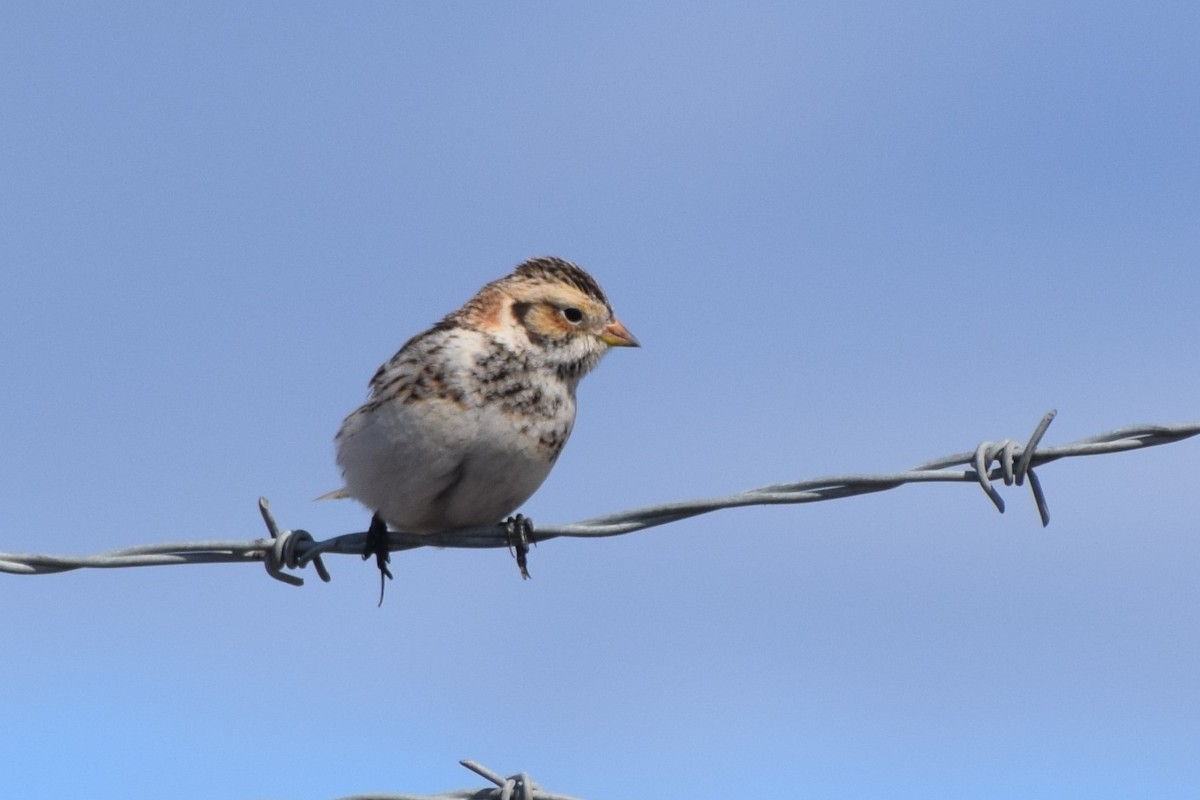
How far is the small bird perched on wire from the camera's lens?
632cm

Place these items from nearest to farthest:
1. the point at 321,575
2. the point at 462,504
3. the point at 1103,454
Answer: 1. the point at 1103,454
2. the point at 321,575
3. the point at 462,504

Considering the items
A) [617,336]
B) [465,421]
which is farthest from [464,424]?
[617,336]

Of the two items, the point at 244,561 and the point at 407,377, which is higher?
the point at 407,377

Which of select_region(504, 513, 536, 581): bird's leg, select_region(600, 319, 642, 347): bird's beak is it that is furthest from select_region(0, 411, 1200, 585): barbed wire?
select_region(600, 319, 642, 347): bird's beak

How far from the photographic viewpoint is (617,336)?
7203mm

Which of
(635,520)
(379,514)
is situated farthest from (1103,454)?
(379,514)

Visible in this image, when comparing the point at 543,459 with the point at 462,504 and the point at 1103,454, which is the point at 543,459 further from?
the point at 1103,454

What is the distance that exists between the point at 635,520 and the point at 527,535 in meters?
1.08

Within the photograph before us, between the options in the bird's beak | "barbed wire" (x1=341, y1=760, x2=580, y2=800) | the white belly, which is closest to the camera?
"barbed wire" (x1=341, y1=760, x2=580, y2=800)

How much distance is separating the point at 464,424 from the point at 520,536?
2.00ft

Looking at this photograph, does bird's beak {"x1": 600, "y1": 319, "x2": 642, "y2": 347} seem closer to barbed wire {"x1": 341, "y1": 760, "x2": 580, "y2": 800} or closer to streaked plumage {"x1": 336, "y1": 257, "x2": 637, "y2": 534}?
streaked plumage {"x1": 336, "y1": 257, "x2": 637, "y2": 534}

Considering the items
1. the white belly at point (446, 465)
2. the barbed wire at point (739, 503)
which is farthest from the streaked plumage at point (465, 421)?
the barbed wire at point (739, 503)

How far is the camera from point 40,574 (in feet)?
16.4

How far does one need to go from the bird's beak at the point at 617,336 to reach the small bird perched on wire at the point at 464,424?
21 centimetres
